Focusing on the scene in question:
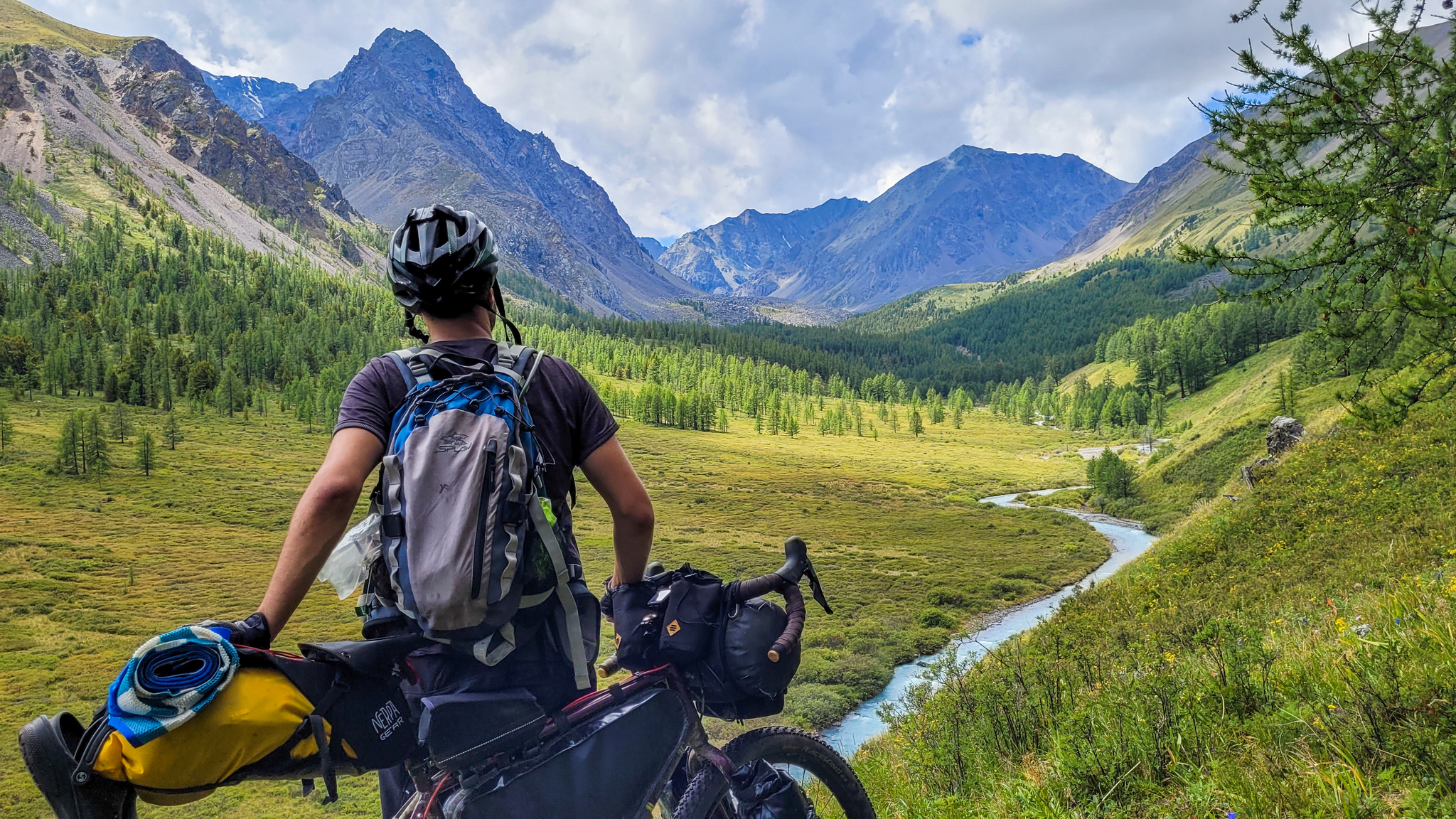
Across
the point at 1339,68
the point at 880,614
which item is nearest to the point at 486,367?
the point at 1339,68

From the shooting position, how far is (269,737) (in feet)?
6.66

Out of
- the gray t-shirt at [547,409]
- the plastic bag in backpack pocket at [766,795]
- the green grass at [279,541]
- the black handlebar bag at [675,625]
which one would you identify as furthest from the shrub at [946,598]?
the gray t-shirt at [547,409]

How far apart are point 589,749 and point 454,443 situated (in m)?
1.37

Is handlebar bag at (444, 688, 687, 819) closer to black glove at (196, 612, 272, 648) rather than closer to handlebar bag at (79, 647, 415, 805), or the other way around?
handlebar bag at (79, 647, 415, 805)

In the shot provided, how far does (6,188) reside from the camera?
183250 millimetres

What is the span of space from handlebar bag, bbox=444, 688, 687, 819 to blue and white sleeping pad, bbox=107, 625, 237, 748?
1068 mm

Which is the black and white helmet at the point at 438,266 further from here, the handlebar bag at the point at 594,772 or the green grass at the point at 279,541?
the green grass at the point at 279,541

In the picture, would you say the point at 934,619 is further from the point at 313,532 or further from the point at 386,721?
the point at 313,532

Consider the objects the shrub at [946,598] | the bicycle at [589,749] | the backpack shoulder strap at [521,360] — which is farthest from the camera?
the shrub at [946,598]

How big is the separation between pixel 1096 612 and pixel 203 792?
2085 cm

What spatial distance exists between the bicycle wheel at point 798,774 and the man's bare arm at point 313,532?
5.92 ft

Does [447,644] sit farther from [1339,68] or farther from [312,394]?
[312,394]

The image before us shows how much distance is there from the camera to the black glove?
217 cm

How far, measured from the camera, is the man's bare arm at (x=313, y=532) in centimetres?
237
